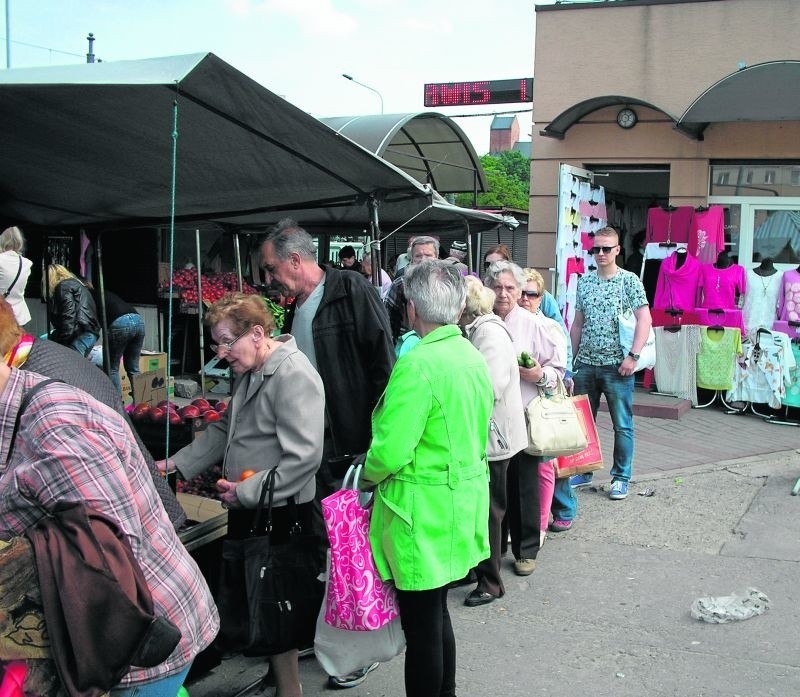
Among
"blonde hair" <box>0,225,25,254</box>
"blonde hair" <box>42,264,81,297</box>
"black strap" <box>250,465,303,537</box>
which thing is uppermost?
"blonde hair" <box>0,225,25,254</box>

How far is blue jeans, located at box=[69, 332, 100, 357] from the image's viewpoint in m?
7.75

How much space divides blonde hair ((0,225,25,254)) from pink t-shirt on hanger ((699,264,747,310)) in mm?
6915

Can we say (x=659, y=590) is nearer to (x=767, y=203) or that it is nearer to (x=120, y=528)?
(x=120, y=528)

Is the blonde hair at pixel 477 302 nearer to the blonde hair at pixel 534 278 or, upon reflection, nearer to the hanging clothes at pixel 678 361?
the blonde hair at pixel 534 278

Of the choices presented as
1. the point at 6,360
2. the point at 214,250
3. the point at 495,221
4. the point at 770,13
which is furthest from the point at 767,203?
the point at 6,360

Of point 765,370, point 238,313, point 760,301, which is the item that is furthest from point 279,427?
point 760,301

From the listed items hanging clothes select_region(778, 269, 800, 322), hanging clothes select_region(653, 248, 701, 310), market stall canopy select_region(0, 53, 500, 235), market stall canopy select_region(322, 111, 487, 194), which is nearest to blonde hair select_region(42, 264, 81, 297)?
market stall canopy select_region(0, 53, 500, 235)

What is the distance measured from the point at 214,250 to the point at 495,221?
17.1 ft

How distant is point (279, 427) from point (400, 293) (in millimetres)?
1843

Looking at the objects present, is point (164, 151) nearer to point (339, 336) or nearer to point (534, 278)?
point (339, 336)

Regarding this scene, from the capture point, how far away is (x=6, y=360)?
2.19 metres

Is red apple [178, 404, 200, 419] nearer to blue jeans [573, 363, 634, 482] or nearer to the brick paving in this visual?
blue jeans [573, 363, 634, 482]

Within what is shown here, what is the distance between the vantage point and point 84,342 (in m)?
7.88

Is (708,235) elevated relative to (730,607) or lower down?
elevated
